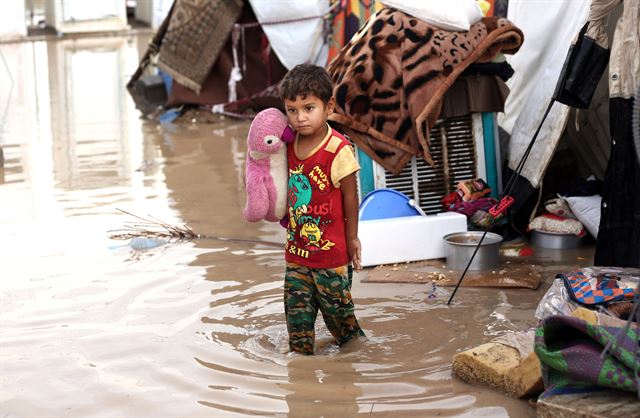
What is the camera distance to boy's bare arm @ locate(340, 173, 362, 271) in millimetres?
4008

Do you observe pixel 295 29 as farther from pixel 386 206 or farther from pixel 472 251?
pixel 472 251

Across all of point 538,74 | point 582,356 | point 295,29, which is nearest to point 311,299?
point 582,356

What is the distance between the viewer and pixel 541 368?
11.2 feet

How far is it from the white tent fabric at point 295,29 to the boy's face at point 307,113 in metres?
6.57

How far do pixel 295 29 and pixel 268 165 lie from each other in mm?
6815

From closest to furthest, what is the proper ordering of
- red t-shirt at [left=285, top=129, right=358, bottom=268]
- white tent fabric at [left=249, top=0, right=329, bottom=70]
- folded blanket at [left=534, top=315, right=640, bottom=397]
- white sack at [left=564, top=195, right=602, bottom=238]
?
1. folded blanket at [left=534, top=315, right=640, bottom=397]
2. red t-shirt at [left=285, top=129, right=358, bottom=268]
3. white sack at [left=564, top=195, right=602, bottom=238]
4. white tent fabric at [left=249, top=0, right=329, bottom=70]

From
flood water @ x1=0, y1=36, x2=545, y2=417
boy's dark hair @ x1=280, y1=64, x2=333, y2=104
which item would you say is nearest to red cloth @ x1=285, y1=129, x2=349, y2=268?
boy's dark hair @ x1=280, y1=64, x2=333, y2=104

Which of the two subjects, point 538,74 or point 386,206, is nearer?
point 386,206

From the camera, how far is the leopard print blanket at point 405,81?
19.4 feet

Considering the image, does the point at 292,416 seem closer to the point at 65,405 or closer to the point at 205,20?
the point at 65,405

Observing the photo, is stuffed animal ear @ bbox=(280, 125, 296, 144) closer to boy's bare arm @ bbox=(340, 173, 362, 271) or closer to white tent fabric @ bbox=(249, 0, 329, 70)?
boy's bare arm @ bbox=(340, 173, 362, 271)

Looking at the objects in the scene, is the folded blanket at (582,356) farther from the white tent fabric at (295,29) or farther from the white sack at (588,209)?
the white tent fabric at (295,29)

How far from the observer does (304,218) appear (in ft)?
13.2

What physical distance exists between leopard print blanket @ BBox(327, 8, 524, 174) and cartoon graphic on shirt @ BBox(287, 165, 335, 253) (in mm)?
1961
